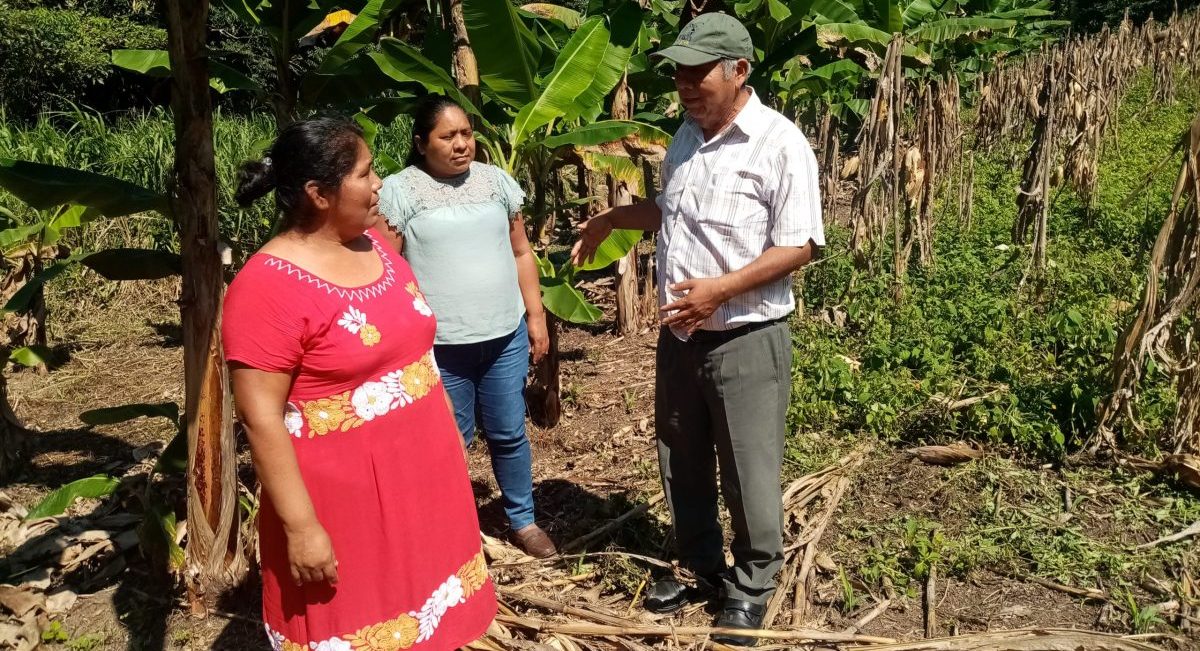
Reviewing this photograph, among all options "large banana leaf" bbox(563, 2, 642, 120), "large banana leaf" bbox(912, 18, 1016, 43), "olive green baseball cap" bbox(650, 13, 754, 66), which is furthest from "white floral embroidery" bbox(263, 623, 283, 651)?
"large banana leaf" bbox(912, 18, 1016, 43)

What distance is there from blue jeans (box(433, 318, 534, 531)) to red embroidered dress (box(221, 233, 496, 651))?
3.53ft

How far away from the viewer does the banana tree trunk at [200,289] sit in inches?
113

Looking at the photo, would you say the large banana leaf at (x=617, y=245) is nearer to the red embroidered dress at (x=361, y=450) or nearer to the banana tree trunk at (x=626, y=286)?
the banana tree trunk at (x=626, y=286)

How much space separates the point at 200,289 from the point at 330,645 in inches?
54.1

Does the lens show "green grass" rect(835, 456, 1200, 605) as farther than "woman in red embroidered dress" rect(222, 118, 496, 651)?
Yes

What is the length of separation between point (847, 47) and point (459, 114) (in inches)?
221

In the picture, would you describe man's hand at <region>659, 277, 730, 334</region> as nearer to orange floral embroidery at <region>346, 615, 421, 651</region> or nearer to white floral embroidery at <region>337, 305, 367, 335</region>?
white floral embroidery at <region>337, 305, 367, 335</region>

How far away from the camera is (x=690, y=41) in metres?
2.68

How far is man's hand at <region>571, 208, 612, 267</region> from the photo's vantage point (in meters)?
3.28

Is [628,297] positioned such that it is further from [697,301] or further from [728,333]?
[697,301]

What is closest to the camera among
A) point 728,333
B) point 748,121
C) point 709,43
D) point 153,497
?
point 709,43

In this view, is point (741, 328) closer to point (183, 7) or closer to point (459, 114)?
point (459, 114)

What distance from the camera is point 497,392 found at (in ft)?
11.6

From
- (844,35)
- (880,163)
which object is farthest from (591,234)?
(844,35)
